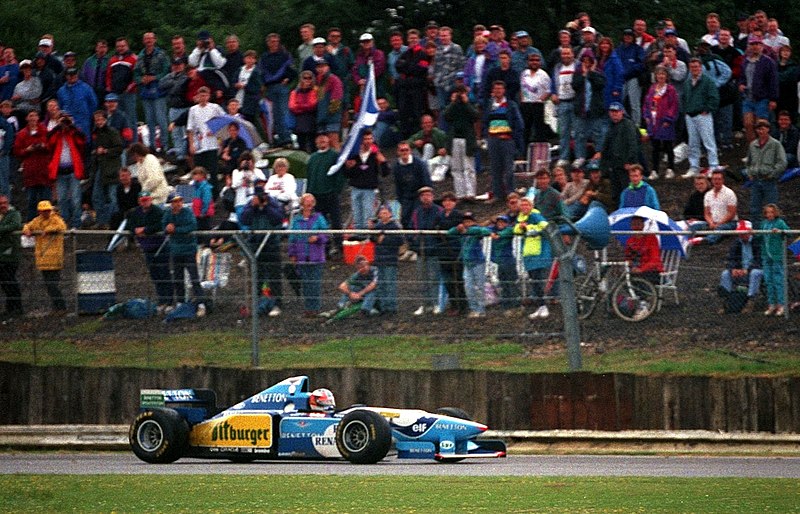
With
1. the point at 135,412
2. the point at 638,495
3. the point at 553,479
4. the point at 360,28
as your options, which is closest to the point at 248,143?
the point at 135,412

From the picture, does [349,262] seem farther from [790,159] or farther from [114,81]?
[114,81]

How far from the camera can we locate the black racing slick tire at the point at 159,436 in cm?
1544

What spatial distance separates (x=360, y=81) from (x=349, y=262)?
25.5ft

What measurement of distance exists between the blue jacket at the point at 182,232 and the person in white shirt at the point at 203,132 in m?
4.39

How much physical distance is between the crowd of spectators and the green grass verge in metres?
1.10

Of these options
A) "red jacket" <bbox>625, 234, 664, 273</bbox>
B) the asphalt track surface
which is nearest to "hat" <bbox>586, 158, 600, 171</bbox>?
"red jacket" <bbox>625, 234, 664, 273</bbox>

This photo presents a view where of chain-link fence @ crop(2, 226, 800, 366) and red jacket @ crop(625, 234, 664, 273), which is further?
red jacket @ crop(625, 234, 664, 273)

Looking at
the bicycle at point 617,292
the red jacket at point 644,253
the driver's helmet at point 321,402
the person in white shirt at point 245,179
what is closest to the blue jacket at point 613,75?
the person in white shirt at point 245,179

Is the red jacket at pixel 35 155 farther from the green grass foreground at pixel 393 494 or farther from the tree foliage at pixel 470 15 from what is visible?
the tree foliage at pixel 470 15

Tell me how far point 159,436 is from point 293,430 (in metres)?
1.42

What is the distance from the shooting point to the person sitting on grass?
56.4ft

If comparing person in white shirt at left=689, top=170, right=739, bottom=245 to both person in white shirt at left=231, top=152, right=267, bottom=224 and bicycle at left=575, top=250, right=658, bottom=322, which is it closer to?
bicycle at left=575, top=250, right=658, bottom=322

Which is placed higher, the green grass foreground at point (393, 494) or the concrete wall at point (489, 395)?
the concrete wall at point (489, 395)

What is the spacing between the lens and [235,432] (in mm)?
15438
